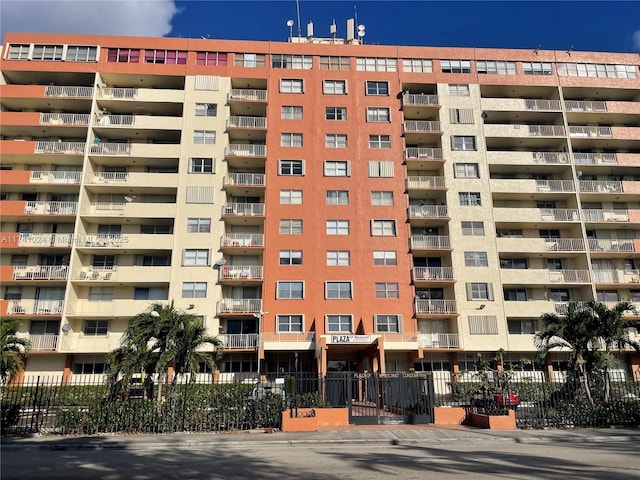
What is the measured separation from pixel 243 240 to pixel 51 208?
643 inches

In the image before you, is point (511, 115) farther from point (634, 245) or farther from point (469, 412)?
point (469, 412)

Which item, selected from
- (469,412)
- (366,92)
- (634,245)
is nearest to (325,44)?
(366,92)

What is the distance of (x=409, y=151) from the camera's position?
4428 cm

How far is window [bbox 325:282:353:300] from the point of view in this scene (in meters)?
39.9

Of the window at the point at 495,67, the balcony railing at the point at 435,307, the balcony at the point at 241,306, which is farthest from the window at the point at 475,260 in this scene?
the window at the point at 495,67

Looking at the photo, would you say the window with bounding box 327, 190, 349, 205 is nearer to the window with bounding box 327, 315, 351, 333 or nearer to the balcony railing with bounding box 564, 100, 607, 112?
the window with bounding box 327, 315, 351, 333

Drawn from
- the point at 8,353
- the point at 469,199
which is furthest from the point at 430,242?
the point at 8,353

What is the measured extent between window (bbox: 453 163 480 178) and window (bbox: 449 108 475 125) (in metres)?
4.39

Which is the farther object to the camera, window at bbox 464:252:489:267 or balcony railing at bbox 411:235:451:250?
window at bbox 464:252:489:267

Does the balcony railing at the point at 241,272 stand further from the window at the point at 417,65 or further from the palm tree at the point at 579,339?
the window at the point at 417,65

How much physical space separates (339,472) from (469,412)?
1225 centimetres

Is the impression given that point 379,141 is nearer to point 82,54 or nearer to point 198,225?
point 198,225

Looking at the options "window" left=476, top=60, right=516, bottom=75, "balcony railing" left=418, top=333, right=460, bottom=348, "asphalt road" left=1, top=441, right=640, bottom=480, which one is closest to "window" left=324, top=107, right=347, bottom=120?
"window" left=476, top=60, right=516, bottom=75

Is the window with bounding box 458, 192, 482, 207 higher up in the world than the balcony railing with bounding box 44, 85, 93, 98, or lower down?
lower down
